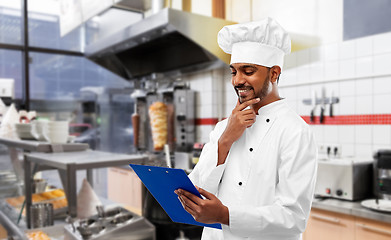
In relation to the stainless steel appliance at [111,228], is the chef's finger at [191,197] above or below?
above

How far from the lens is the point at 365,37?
106 inches

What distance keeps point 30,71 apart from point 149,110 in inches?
73.4

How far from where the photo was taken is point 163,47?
14.3ft

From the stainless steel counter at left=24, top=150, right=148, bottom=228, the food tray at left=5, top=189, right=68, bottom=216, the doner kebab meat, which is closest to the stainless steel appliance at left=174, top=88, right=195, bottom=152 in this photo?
the doner kebab meat

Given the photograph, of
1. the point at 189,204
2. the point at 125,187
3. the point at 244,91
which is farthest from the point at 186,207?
the point at 125,187

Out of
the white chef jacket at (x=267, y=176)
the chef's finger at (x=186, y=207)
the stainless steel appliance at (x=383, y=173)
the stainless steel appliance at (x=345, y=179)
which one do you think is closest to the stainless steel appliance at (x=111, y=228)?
the white chef jacket at (x=267, y=176)

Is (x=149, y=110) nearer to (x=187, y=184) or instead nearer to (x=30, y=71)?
(x=30, y=71)

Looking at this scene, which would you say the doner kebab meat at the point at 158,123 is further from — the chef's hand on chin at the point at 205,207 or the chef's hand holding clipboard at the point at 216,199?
the chef's hand on chin at the point at 205,207

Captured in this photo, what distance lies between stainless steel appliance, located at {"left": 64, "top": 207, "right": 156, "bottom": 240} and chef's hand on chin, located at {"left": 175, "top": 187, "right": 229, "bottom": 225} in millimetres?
899

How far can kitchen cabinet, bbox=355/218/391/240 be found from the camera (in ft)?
6.70

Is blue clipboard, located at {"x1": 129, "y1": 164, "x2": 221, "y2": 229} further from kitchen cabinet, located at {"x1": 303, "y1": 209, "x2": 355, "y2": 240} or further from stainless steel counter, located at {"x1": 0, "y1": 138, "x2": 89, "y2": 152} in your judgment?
kitchen cabinet, located at {"x1": 303, "y1": 209, "x2": 355, "y2": 240}

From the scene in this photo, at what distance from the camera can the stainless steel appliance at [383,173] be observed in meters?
2.23

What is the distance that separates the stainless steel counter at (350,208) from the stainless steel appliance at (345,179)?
0.20 ft

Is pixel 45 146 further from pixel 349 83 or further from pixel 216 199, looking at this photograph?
pixel 349 83
